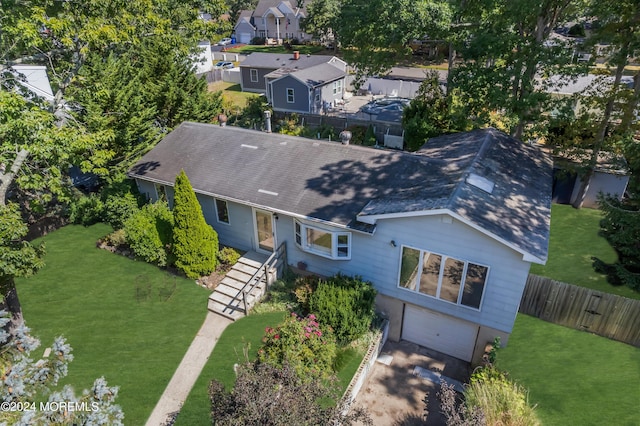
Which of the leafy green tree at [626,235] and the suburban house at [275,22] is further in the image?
the suburban house at [275,22]


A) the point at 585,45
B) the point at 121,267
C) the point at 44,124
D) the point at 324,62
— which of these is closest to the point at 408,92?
the point at 324,62

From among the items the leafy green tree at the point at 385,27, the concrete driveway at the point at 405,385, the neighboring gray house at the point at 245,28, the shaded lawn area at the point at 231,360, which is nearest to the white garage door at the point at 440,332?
the concrete driveway at the point at 405,385

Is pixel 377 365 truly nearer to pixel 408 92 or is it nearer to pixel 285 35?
pixel 408 92

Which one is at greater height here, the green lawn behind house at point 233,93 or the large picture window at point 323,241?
the large picture window at point 323,241

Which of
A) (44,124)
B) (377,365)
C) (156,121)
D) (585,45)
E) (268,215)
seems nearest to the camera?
(44,124)

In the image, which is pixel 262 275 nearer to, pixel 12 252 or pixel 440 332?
pixel 440 332

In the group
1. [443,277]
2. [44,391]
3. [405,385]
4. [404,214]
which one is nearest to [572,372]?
[443,277]

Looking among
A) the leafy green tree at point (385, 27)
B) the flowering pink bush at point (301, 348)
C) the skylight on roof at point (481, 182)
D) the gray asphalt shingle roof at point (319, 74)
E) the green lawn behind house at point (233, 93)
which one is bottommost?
the green lawn behind house at point (233, 93)

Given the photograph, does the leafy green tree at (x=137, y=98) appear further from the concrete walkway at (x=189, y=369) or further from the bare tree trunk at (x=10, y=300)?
the concrete walkway at (x=189, y=369)
